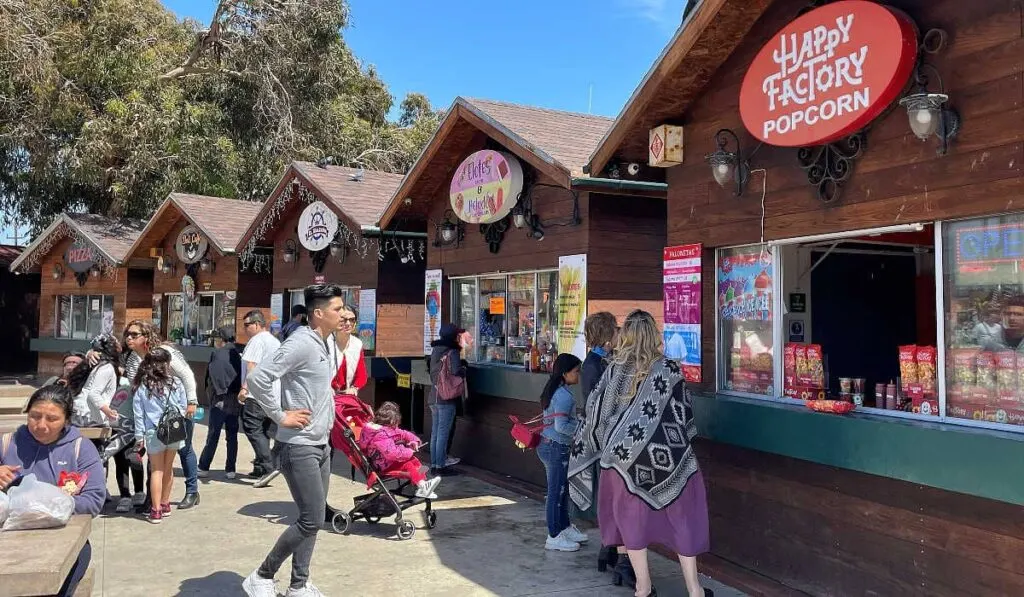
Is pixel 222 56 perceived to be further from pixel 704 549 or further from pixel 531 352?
pixel 704 549

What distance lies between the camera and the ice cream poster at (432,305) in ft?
33.6

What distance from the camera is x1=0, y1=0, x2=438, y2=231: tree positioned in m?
21.5

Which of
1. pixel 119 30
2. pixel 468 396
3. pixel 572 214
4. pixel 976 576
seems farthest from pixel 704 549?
pixel 119 30

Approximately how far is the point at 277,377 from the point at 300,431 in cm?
33

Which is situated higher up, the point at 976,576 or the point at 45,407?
the point at 45,407

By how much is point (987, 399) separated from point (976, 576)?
0.89 meters

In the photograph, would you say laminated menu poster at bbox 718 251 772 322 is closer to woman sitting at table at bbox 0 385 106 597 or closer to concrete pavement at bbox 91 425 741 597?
concrete pavement at bbox 91 425 741 597

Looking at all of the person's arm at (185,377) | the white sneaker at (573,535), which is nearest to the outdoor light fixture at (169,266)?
the person's arm at (185,377)

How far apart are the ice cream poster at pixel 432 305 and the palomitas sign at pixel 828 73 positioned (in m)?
5.47

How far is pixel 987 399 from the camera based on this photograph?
4.24 meters

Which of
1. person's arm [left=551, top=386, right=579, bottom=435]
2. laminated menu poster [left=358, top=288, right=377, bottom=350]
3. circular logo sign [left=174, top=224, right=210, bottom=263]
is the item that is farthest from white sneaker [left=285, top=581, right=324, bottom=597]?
circular logo sign [left=174, top=224, right=210, bottom=263]

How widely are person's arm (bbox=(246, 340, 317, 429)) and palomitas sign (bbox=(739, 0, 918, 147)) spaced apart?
3.21m

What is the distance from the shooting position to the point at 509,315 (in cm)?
924

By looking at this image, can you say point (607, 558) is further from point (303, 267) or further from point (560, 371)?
point (303, 267)
